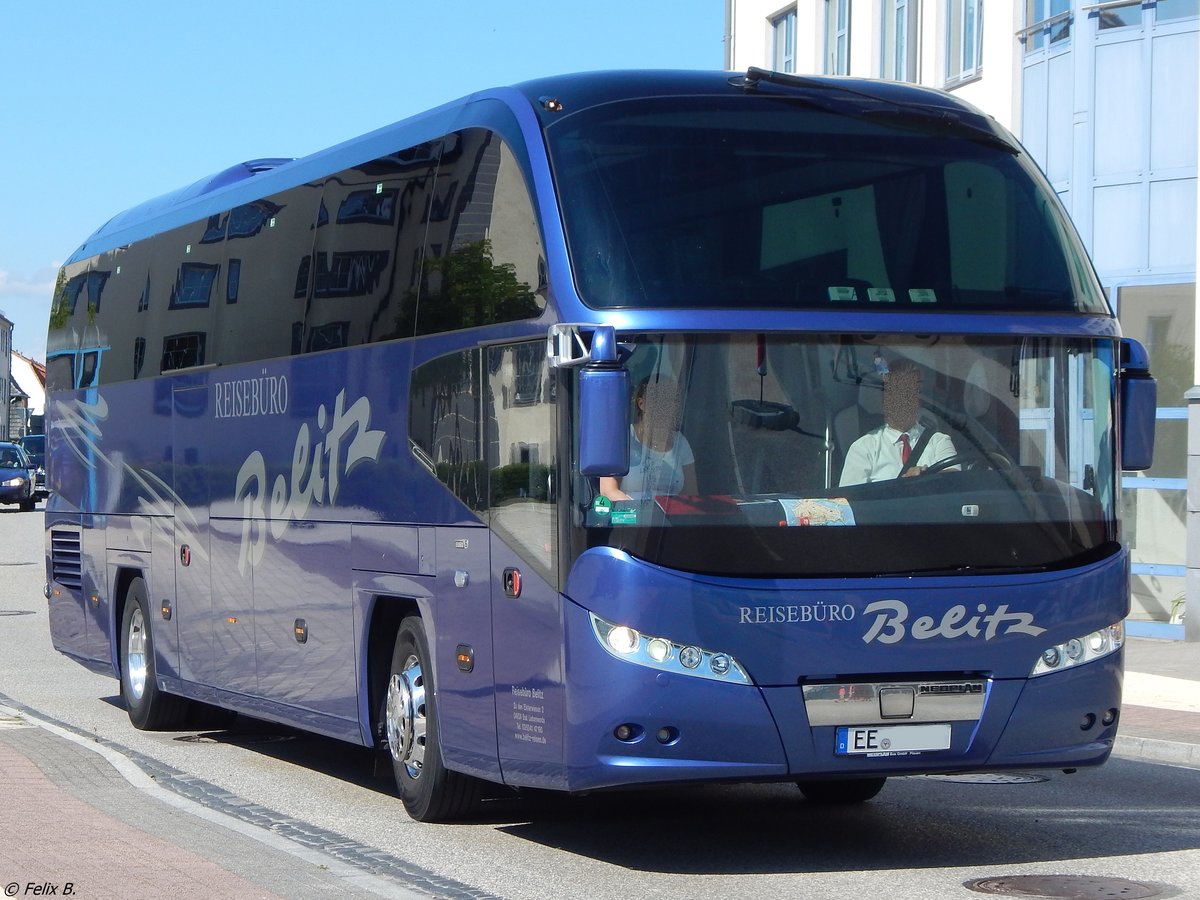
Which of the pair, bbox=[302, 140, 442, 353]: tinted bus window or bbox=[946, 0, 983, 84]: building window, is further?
bbox=[946, 0, 983, 84]: building window

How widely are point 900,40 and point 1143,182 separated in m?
6.44

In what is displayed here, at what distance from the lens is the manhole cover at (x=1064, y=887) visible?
26.0ft

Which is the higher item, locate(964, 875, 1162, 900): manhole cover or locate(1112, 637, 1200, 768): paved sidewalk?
locate(964, 875, 1162, 900): manhole cover

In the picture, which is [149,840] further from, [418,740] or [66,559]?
[66,559]

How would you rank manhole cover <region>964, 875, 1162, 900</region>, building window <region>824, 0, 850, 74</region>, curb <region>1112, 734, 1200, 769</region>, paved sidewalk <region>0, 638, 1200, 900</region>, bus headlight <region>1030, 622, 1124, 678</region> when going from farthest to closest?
building window <region>824, 0, 850, 74</region>
curb <region>1112, 734, 1200, 769</region>
bus headlight <region>1030, 622, 1124, 678</region>
manhole cover <region>964, 875, 1162, 900</region>
paved sidewalk <region>0, 638, 1200, 900</region>

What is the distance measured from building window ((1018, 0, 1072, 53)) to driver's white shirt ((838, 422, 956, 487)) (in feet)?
51.1

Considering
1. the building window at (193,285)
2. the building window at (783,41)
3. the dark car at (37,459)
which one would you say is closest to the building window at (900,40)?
the building window at (783,41)

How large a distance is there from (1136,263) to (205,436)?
12.4 metres

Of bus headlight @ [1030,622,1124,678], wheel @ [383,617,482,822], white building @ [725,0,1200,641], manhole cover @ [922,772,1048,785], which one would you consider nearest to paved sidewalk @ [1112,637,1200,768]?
manhole cover @ [922,772,1048,785]

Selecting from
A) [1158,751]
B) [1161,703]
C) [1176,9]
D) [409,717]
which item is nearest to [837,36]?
[1176,9]

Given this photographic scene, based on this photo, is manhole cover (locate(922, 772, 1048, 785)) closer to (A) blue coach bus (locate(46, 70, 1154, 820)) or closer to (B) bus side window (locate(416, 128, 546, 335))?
(A) blue coach bus (locate(46, 70, 1154, 820))

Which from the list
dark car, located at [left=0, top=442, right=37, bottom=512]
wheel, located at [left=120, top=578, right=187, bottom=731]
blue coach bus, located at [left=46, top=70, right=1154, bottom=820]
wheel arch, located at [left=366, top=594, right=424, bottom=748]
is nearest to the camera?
blue coach bus, located at [left=46, top=70, right=1154, bottom=820]

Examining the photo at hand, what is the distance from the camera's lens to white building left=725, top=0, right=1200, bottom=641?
70.2 feet

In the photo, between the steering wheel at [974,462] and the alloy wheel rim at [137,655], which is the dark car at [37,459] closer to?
the alloy wheel rim at [137,655]
